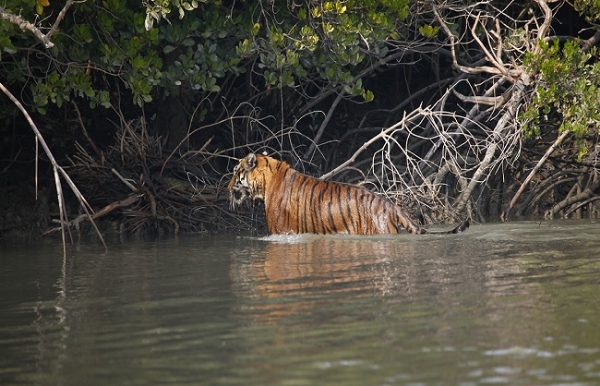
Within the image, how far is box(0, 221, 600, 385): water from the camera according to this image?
16.3ft

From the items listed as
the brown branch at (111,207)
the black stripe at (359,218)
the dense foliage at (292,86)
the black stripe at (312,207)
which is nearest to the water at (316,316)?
the black stripe at (359,218)

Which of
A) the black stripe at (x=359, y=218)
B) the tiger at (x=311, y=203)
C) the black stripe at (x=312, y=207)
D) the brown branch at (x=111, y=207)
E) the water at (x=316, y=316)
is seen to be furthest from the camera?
the brown branch at (x=111, y=207)

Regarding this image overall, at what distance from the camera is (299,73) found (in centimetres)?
1300

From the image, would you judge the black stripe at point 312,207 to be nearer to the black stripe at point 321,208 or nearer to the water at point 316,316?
the black stripe at point 321,208

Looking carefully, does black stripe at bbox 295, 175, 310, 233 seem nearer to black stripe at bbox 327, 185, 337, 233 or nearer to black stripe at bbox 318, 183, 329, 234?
black stripe at bbox 318, 183, 329, 234

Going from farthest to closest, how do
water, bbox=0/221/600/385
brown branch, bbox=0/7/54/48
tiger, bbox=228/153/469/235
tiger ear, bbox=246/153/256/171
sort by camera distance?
tiger ear, bbox=246/153/256/171, tiger, bbox=228/153/469/235, brown branch, bbox=0/7/54/48, water, bbox=0/221/600/385

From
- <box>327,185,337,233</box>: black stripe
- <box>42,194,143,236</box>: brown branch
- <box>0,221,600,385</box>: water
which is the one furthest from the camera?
<box>42,194,143,236</box>: brown branch

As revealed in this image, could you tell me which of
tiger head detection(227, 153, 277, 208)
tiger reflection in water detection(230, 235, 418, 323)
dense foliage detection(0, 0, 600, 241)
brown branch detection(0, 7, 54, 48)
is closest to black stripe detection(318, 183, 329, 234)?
tiger reflection in water detection(230, 235, 418, 323)

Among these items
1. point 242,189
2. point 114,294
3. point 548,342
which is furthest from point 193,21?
point 548,342

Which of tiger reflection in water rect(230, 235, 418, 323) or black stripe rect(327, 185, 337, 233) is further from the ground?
black stripe rect(327, 185, 337, 233)

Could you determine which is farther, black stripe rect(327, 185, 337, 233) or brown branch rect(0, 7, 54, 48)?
black stripe rect(327, 185, 337, 233)

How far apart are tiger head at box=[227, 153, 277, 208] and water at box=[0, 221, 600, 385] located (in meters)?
1.97

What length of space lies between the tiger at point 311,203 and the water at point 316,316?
0.98 meters

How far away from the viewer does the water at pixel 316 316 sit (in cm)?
496
